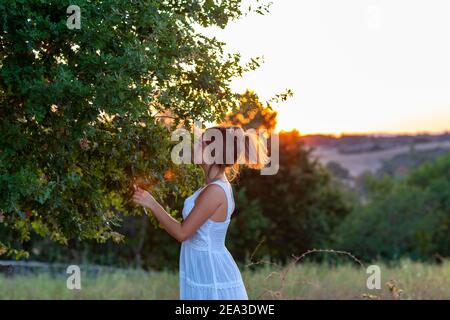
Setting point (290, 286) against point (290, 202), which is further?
point (290, 202)

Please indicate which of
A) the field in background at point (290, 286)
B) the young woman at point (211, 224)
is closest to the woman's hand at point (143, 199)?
the young woman at point (211, 224)

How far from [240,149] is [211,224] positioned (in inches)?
25.9

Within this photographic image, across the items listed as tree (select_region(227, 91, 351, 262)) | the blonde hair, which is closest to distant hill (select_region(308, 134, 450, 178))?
tree (select_region(227, 91, 351, 262))

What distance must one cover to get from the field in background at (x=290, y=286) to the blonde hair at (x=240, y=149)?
20.0ft

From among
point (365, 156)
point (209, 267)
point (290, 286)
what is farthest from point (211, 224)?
point (365, 156)

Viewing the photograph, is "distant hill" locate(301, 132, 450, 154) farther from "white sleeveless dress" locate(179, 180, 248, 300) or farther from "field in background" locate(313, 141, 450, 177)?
"white sleeveless dress" locate(179, 180, 248, 300)

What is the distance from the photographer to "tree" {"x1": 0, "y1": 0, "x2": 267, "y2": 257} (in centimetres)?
613

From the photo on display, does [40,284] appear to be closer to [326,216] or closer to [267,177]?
[267,177]

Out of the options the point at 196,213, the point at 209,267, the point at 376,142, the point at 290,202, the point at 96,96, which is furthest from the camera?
the point at 376,142

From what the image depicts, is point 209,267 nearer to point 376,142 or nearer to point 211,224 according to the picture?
point 211,224

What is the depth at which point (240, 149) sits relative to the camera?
21.6ft

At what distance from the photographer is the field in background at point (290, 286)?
45.4 ft

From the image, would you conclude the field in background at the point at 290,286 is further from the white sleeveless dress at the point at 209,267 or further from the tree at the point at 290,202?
the tree at the point at 290,202
